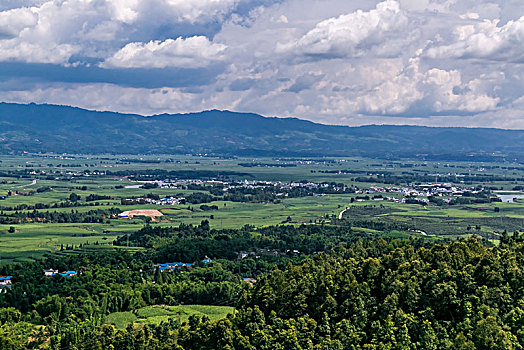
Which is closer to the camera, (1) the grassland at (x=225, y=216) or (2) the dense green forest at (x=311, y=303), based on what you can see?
(2) the dense green forest at (x=311, y=303)

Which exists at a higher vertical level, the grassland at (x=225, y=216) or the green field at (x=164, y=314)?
the grassland at (x=225, y=216)

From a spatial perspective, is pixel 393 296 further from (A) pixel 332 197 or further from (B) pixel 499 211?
(A) pixel 332 197

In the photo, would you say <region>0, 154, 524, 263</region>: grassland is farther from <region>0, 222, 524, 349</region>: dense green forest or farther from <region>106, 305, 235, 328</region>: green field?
<region>106, 305, 235, 328</region>: green field

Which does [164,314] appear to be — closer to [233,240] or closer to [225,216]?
[233,240]

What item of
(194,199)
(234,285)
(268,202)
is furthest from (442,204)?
(234,285)

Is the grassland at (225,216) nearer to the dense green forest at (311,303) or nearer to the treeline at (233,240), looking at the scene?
the treeline at (233,240)

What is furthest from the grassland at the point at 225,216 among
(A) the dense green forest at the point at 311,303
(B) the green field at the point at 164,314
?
(B) the green field at the point at 164,314

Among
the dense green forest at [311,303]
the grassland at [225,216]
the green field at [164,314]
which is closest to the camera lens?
the dense green forest at [311,303]

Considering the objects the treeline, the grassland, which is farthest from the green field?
the grassland
